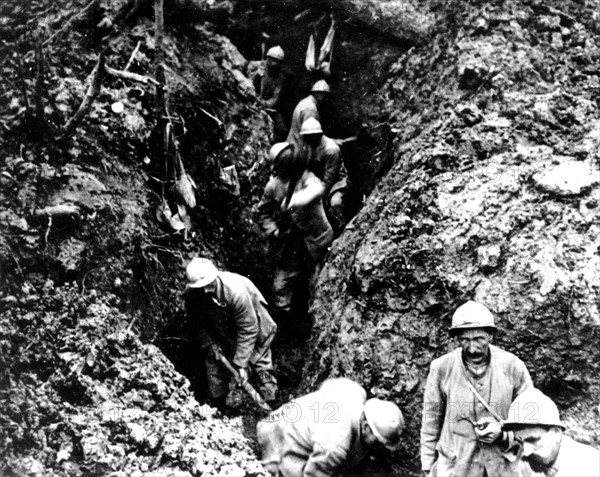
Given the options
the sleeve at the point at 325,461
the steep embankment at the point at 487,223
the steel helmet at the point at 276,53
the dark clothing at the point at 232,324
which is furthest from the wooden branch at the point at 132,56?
the sleeve at the point at 325,461

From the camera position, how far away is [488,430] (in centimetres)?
410

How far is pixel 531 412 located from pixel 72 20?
20.4ft

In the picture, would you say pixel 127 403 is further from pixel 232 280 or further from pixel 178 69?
pixel 178 69

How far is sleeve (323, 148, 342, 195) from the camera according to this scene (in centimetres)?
794

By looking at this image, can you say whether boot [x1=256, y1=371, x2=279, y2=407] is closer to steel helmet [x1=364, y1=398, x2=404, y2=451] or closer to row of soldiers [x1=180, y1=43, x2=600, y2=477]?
row of soldiers [x1=180, y1=43, x2=600, y2=477]

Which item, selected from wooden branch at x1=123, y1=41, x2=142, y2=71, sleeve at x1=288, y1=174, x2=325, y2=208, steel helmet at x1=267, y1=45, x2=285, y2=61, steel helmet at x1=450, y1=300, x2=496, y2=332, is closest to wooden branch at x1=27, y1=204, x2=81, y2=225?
wooden branch at x1=123, y1=41, x2=142, y2=71

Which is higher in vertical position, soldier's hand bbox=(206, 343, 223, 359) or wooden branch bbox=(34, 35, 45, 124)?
wooden branch bbox=(34, 35, 45, 124)

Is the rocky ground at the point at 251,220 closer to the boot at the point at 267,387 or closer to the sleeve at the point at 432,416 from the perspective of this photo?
the boot at the point at 267,387

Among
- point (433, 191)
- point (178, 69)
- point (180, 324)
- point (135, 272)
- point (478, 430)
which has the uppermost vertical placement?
point (178, 69)

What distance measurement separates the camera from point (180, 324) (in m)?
6.77

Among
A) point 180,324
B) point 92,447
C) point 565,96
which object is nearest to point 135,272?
point 180,324

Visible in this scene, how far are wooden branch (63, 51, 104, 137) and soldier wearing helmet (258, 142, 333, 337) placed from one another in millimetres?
2353

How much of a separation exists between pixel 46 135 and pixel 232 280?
7.64ft

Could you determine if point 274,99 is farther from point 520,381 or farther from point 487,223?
point 520,381
